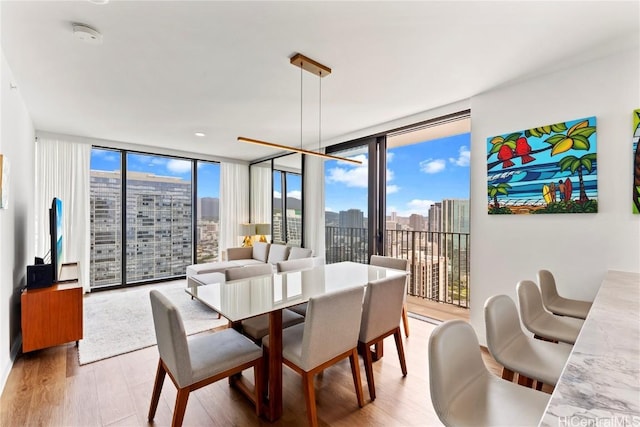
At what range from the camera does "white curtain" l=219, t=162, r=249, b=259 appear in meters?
6.41

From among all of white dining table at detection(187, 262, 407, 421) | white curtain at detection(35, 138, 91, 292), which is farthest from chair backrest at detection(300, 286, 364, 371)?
white curtain at detection(35, 138, 91, 292)

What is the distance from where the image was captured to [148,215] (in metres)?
5.54

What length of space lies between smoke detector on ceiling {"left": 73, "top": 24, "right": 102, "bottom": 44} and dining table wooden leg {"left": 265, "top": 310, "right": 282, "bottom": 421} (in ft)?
7.37

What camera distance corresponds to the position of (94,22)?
6.09 feet

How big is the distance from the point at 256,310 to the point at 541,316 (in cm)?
193

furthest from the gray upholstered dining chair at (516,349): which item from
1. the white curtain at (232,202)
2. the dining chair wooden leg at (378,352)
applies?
the white curtain at (232,202)

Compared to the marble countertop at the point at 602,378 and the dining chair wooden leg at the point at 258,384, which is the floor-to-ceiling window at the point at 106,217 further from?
the marble countertop at the point at 602,378

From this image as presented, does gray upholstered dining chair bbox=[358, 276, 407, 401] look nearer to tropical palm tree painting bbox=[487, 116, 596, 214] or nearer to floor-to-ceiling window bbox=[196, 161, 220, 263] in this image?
tropical palm tree painting bbox=[487, 116, 596, 214]

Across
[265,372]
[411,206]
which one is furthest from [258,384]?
[411,206]

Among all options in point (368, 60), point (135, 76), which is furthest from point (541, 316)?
point (135, 76)

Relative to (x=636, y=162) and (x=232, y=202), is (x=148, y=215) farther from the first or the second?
(x=636, y=162)

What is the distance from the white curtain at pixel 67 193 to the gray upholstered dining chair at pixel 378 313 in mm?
4450

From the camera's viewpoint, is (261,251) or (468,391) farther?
(261,251)

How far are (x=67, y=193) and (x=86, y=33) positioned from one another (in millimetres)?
3786
